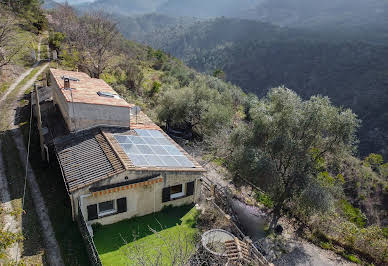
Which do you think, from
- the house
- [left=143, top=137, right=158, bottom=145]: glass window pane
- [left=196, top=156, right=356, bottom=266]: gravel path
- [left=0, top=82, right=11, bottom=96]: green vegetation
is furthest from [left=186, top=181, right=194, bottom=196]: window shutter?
[left=0, top=82, right=11, bottom=96]: green vegetation

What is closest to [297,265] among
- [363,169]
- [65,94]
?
[65,94]

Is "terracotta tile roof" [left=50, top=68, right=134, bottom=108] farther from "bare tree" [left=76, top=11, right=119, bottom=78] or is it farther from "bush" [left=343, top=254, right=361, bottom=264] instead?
"bush" [left=343, top=254, right=361, bottom=264]

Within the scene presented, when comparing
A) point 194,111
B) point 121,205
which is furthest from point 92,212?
point 194,111

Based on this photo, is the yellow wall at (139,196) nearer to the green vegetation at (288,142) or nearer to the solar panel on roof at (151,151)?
the solar panel on roof at (151,151)

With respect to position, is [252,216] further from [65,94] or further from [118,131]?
[65,94]

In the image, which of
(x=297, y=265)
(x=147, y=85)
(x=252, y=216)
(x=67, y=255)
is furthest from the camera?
(x=147, y=85)

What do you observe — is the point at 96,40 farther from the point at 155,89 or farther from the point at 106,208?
the point at 106,208
